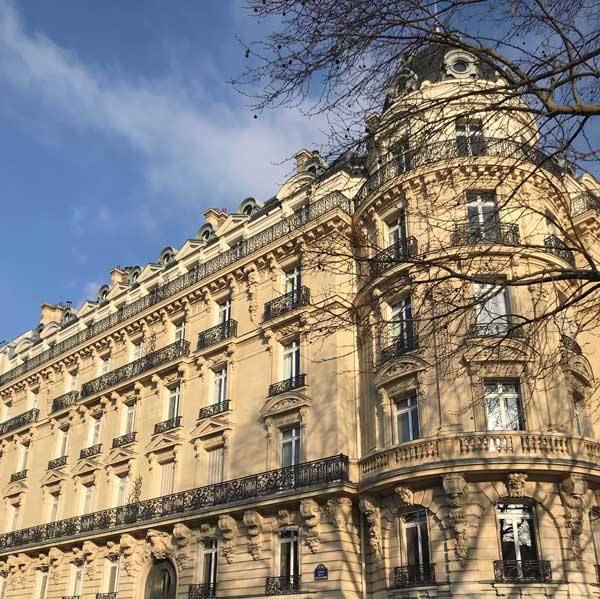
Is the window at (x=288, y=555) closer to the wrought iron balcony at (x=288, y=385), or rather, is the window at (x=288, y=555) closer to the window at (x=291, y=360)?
the wrought iron balcony at (x=288, y=385)

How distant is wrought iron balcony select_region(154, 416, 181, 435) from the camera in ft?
88.3

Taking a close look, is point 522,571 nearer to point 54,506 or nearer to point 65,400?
point 54,506

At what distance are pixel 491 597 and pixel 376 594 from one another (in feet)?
11.0

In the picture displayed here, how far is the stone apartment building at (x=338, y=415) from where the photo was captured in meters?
17.4

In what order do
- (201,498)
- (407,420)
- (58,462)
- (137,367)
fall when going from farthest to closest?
(58,462)
(137,367)
(201,498)
(407,420)

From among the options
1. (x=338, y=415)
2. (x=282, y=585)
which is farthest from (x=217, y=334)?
(x=282, y=585)

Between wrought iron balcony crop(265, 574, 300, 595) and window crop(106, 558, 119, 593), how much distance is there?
8.29 metres

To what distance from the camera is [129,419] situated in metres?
30.2

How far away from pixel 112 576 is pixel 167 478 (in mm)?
4257

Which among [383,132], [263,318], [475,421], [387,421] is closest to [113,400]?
[263,318]

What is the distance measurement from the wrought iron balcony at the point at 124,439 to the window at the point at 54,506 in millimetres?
5063

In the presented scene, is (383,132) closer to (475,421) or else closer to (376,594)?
(475,421)

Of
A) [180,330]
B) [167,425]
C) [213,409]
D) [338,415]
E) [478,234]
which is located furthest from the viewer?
[180,330]

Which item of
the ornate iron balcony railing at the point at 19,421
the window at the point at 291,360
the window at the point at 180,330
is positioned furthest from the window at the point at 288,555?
the ornate iron balcony railing at the point at 19,421
